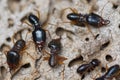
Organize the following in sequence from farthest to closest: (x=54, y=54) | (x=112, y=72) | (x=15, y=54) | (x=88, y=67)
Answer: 1. (x=15, y=54)
2. (x=54, y=54)
3. (x=88, y=67)
4. (x=112, y=72)

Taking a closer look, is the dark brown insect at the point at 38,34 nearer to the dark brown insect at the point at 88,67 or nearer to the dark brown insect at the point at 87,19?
the dark brown insect at the point at 87,19

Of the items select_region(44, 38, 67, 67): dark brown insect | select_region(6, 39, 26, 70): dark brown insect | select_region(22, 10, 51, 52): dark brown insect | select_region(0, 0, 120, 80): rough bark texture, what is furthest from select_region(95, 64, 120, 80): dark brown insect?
select_region(6, 39, 26, 70): dark brown insect

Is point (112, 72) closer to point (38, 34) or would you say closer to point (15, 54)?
point (38, 34)

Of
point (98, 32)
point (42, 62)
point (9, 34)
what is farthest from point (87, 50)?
point (9, 34)

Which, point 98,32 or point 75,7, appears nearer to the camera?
point 98,32

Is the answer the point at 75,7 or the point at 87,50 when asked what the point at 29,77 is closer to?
the point at 87,50

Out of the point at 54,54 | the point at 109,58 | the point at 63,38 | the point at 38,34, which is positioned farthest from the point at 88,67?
the point at 38,34
